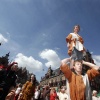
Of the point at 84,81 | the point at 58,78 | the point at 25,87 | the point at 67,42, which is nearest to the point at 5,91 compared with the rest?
the point at 25,87

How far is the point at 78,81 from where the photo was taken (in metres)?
3.65

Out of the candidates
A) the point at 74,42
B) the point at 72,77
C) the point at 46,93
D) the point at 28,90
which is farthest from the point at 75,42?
the point at 46,93

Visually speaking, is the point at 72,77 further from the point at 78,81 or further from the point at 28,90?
the point at 28,90

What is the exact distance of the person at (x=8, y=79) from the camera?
5361 millimetres

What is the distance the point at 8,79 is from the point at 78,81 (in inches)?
106

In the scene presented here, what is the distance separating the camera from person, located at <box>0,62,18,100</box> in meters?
5.36

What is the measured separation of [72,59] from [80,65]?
17.3 inches

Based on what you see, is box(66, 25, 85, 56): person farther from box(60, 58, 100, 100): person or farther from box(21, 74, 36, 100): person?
box(21, 74, 36, 100): person

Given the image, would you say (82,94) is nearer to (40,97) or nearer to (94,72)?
(94,72)

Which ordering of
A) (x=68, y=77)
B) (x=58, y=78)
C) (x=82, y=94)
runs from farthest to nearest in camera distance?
(x=58, y=78), (x=68, y=77), (x=82, y=94)

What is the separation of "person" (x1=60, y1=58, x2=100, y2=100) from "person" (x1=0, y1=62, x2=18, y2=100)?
7.55 feet

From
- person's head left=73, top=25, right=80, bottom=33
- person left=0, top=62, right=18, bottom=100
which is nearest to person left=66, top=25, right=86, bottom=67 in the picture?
person's head left=73, top=25, right=80, bottom=33

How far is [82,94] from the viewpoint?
11.5 ft

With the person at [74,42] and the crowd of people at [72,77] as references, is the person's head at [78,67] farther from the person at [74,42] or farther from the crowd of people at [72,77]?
the person at [74,42]
